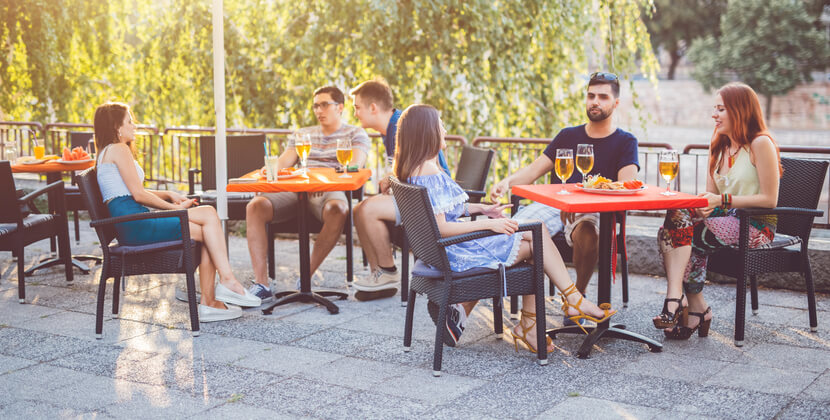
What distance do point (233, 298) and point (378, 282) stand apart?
36.3 inches

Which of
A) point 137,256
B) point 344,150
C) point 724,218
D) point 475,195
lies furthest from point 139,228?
point 724,218

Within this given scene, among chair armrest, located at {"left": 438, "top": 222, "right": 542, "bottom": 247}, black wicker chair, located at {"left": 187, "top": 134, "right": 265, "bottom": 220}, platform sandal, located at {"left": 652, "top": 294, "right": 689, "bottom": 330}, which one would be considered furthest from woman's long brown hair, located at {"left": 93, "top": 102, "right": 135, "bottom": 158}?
platform sandal, located at {"left": 652, "top": 294, "right": 689, "bottom": 330}

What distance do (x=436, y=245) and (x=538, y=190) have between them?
0.70 meters

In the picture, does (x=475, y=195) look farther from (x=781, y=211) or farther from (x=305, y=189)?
(x=781, y=211)

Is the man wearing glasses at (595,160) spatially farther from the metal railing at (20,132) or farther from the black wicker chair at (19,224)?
the metal railing at (20,132)

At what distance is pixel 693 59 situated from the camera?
43.0m

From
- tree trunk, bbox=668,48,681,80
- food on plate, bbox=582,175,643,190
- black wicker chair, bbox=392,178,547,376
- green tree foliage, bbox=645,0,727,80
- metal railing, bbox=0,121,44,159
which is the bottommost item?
black wicker chair, bbox=392,178,547,376

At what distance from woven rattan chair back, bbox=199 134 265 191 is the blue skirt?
5.32ft

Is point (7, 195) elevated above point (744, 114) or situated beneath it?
situated beneath

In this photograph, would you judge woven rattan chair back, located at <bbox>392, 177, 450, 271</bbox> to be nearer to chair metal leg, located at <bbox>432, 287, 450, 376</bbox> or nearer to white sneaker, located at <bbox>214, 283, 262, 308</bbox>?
chair metal leg, located at <bbox>432, 287, 450, 376</bbox>

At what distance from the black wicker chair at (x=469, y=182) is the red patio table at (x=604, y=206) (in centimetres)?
87

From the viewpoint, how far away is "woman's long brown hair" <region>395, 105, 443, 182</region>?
389 cm

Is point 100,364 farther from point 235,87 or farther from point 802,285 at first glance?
point 235,87

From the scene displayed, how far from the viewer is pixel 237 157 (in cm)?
627
